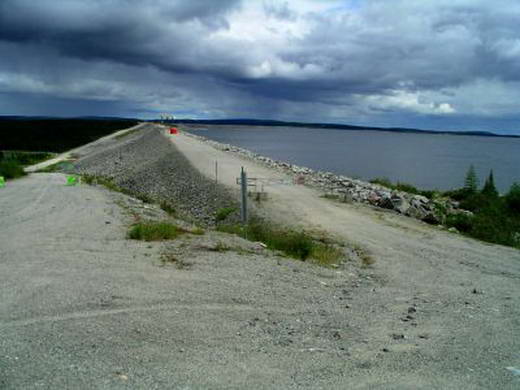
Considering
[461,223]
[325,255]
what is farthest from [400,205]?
[325,255]

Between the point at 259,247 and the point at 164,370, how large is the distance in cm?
624

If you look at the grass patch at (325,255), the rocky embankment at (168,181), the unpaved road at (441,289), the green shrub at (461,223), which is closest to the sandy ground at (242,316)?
the unpaved road at (441,289)

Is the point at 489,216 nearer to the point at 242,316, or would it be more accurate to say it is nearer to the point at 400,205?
the point at 400,205

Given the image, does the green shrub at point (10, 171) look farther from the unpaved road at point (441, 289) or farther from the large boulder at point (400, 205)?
the large boulder at point (400, 205)

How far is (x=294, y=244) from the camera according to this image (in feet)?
36.1

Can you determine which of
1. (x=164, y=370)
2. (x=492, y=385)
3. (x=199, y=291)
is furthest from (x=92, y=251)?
(x=492, y=385)

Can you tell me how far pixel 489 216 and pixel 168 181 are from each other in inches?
715

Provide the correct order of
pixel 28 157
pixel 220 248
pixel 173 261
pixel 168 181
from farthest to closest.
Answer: pixel 28 157, pixel 168 181, pixel 220 248, pixel 173 261

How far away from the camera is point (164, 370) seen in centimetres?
479

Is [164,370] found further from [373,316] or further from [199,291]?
[373,316]

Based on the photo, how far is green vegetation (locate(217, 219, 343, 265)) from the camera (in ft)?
34.5

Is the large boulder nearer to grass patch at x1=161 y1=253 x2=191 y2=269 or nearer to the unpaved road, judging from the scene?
the unpaved road

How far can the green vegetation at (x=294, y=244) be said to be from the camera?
34.5 ft

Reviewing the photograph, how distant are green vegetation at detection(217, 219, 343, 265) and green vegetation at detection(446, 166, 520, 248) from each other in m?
6.54
